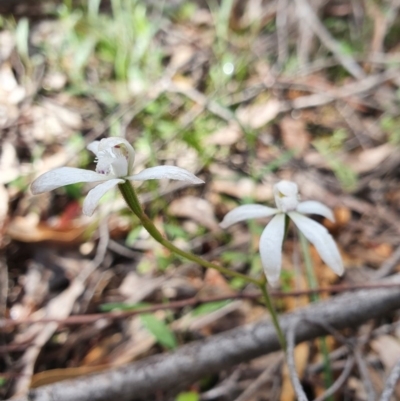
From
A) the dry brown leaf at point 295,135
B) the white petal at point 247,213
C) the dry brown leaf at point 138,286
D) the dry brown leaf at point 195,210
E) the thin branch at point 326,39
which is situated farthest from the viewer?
the thin branch at point 326,39

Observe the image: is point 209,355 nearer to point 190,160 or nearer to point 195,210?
point 195,210

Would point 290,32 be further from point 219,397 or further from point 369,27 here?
point 219,397

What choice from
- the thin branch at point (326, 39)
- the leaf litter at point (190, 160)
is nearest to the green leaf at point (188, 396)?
the leaf litter at point (190, 160)

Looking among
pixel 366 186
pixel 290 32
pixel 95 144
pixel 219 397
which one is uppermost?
pixel 290 32

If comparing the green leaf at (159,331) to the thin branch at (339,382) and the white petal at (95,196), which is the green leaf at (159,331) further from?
the white petal at (95,196)

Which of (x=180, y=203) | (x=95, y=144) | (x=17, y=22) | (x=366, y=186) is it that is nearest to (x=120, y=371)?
(x=95, y=144)

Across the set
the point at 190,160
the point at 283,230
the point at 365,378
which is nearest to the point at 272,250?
the point at 283,230

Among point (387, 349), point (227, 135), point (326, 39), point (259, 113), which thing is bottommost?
point (387, 349)
